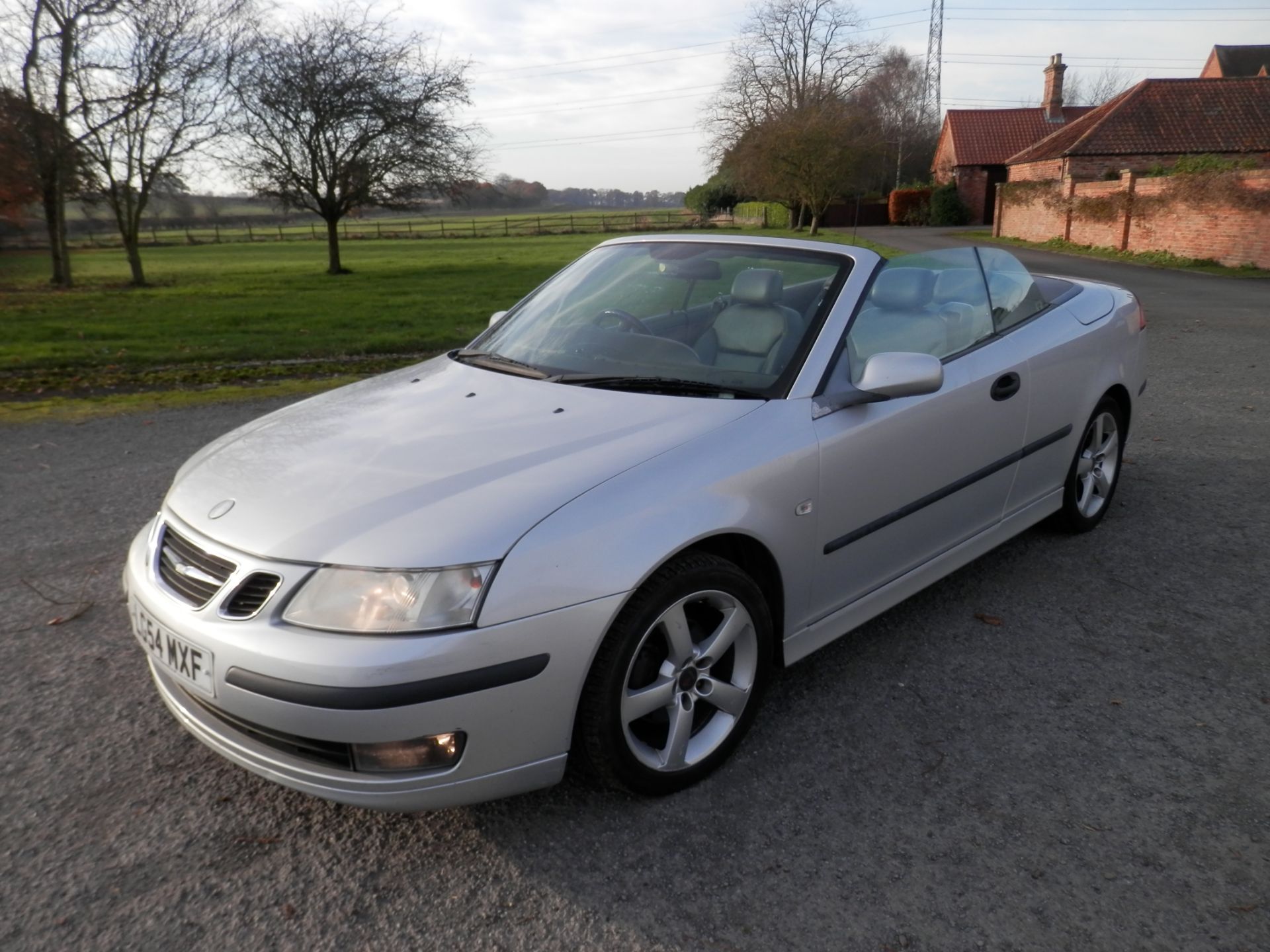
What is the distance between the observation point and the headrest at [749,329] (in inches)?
133

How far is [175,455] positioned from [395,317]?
8599 mm

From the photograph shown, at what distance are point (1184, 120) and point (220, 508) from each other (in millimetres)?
39441

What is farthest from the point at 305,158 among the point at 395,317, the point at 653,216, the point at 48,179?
the point at 653,216

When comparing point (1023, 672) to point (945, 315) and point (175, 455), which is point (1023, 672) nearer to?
point (945, 315)

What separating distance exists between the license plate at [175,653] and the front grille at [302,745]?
99mm

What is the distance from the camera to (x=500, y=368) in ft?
12.0

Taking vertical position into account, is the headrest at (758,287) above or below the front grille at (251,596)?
above

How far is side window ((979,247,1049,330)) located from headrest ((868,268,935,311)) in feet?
1.34

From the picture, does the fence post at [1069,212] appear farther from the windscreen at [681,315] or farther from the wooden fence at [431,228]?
the windscreen at [681,315]

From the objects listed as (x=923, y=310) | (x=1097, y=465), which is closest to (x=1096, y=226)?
(x=1097, y=465)

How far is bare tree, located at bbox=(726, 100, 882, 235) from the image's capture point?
139 ft

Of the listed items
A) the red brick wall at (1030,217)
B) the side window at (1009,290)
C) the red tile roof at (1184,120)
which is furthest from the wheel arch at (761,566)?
the red tile roof at (1184,120)

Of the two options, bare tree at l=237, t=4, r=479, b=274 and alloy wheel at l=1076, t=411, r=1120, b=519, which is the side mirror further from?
bare tree at l=237, t=4, r=479, b=274

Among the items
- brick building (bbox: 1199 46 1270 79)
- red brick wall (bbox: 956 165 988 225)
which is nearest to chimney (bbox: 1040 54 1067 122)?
red brick wall (bbox: 956 165 988 225)
